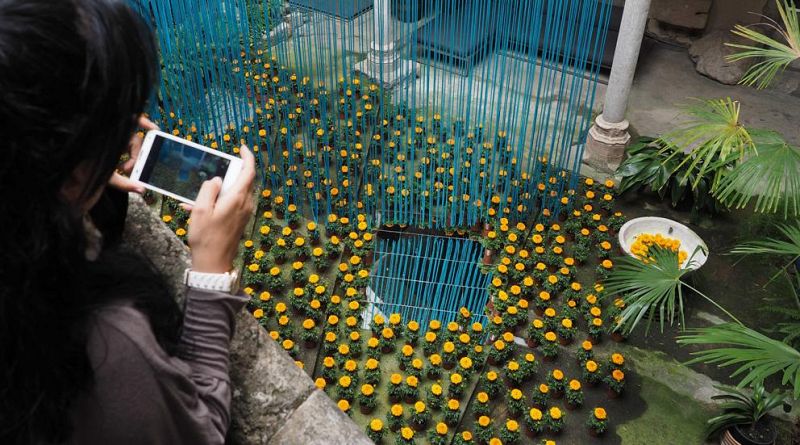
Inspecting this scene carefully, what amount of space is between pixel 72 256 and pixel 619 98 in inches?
193

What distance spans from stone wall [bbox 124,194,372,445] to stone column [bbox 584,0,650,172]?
407 cm

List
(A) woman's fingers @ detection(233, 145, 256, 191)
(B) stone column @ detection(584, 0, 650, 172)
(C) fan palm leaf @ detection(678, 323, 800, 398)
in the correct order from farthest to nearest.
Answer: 1. (B) stone column @ detection(584, 0, 650, 172)
2. (C) fan palm leaf @ detection(678, 323, 800, 398)
3. (A) woman's fingers @ detection(233, 145, 256, 191)

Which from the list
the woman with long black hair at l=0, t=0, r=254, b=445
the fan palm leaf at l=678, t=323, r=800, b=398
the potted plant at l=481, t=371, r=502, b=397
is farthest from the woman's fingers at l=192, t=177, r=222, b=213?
the potted plant at l=481, t=371, r=502, b=397

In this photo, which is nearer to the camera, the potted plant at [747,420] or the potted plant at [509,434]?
the potted plant at [747,420]

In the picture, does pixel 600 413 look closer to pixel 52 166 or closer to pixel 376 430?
pixel 376 430

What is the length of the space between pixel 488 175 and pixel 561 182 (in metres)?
0.50

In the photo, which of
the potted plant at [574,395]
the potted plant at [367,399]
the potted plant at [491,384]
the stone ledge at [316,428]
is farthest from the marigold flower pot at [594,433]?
the stone ledge at [316,428]

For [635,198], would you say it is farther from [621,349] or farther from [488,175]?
[621,349]

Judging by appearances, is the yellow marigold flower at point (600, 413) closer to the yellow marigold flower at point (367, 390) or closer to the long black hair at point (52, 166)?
the yellow marigold flower at point (367, 390)

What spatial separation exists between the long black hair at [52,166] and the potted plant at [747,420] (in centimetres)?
304

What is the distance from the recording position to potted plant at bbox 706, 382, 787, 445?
10.3ft

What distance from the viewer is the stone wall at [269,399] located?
1.66 metres

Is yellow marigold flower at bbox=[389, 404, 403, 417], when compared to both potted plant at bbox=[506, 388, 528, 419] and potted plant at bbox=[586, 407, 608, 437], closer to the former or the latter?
potted plant at bbox=[506, 388, 528, 419]

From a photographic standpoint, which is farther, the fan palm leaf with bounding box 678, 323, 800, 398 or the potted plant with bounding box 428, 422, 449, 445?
the potted plant with bounding box 428, 422, 449, 445
